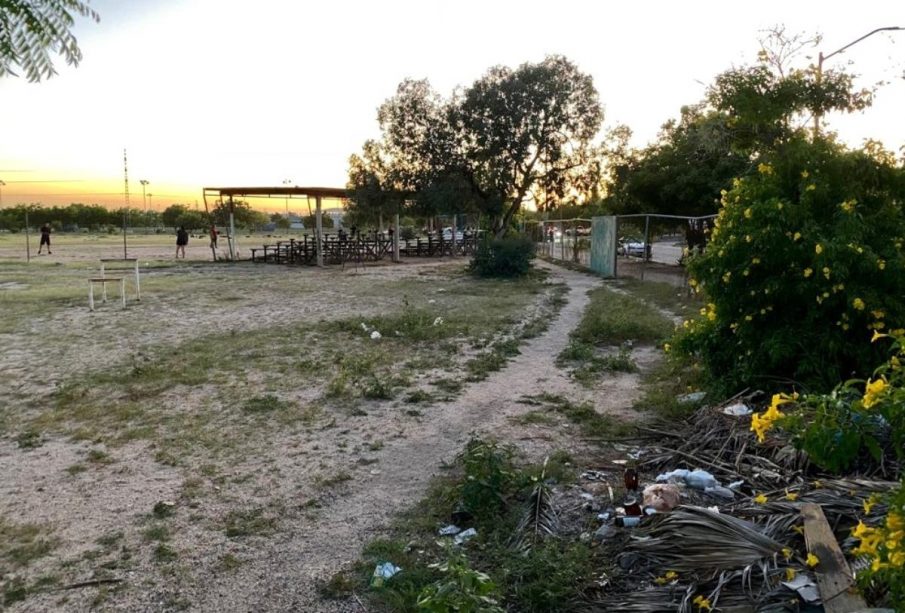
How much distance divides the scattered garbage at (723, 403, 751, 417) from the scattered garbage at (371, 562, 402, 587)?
3.15 m

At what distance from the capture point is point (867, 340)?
5445mm

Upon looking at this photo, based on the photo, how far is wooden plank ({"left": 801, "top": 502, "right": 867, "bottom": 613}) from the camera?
244cm

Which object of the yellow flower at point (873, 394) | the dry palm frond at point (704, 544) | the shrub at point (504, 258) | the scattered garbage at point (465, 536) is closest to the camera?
the yellow flower at point (873, 394)

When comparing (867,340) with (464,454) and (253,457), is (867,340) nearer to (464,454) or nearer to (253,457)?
(464,454)

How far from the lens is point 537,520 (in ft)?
12.3

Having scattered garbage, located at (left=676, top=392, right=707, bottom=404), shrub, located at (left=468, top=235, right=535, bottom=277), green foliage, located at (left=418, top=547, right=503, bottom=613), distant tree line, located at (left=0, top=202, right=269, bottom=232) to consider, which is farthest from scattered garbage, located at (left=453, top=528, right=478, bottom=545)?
distant tree line, located at (left=0, top=202, right=269, bottom=232)

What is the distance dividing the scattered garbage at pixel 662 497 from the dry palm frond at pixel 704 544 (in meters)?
0.23

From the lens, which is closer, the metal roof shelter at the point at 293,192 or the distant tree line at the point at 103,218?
the metal roof shelter at the point at 293,192

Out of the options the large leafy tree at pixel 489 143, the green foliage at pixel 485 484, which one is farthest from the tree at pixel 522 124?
A: the green foliage at pixel 485 484

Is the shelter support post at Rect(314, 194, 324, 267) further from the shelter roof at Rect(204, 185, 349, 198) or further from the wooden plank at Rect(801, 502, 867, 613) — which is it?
the wooden plank at Rect(801, 502, 867, 613)

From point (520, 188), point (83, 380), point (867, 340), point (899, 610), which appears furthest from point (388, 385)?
point (520, 188)

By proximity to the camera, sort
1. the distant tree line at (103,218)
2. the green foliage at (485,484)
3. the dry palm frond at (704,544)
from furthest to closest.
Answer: the distant tree line at (103,218) → the green foliage at (485,484) → the dry palm frond at (704,544)

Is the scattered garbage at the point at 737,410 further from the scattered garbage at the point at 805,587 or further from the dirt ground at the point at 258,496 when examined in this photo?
the scattered garbage at the point at 805,587

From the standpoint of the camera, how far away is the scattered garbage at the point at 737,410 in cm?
518
